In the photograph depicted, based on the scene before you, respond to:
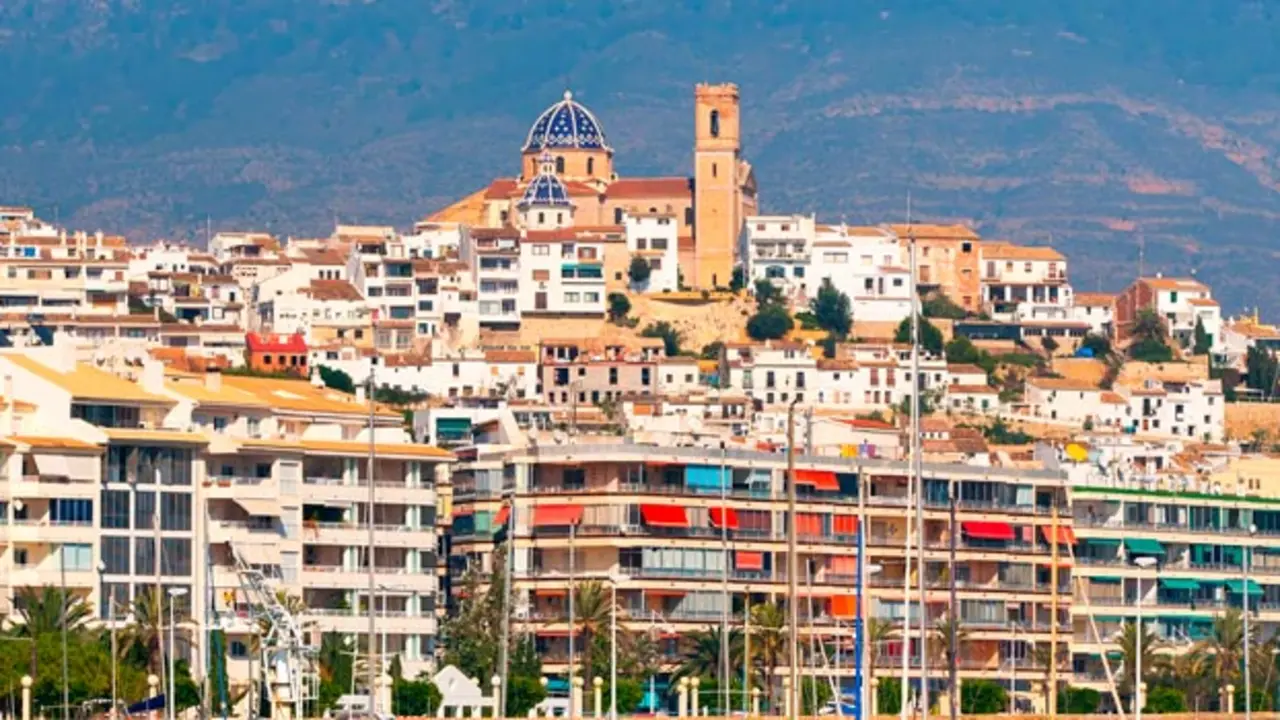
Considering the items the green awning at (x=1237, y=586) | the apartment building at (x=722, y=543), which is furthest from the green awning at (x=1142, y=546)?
the apartment building at (x=722, y=543)

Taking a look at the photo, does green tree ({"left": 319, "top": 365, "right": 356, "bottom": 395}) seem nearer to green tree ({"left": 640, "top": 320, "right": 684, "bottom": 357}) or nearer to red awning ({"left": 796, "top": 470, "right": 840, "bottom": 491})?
green tree ({"left": 640, "top": 320, "right": 684, "bottom": 357})

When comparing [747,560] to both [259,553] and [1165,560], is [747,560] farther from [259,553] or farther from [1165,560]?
[1165,560]

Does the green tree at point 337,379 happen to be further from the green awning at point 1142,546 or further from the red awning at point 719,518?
the red awning at point 719,518

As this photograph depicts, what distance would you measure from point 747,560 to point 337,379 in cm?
6490

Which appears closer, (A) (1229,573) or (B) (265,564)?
(B) (265,564)

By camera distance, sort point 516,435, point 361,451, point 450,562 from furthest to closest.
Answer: point 516,435
point 450,562
point 361,451

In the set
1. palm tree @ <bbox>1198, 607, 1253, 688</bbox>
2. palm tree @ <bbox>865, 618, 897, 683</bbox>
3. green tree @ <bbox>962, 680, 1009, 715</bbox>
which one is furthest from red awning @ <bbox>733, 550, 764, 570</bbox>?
palm tree @ <bbox>1198, 607, 1253, 688</bbox>

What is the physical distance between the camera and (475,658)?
Result: 97500 millimetres

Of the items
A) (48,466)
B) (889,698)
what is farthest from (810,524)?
(48,466)

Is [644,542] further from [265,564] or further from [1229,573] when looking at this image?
[1229,573]

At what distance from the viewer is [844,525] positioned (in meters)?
106

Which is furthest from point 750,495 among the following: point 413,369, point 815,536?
point 413,369

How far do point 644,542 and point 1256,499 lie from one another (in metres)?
24.9

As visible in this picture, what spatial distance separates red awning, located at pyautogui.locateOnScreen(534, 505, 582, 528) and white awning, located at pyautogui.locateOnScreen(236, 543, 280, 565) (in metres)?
8.63
